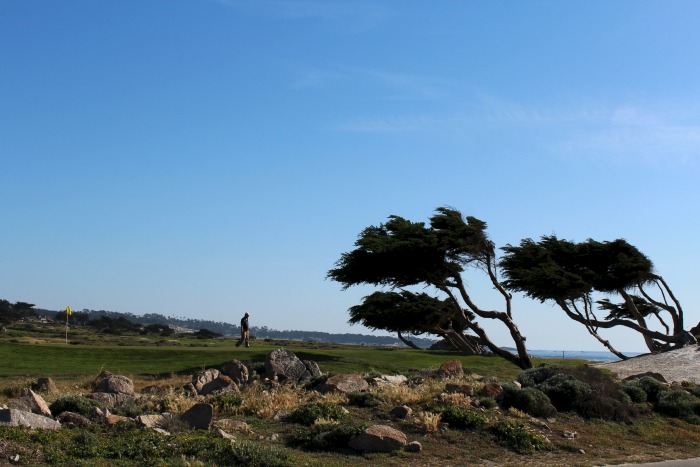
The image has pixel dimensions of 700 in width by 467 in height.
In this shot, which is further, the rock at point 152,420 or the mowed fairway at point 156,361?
the mowed fairway at point 156,361

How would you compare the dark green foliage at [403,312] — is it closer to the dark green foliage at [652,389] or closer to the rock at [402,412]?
the dark green foliage at [652,389]

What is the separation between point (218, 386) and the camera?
57.3ft

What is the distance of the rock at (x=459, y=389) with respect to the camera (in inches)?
641

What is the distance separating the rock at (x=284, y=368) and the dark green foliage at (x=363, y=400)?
4385mm

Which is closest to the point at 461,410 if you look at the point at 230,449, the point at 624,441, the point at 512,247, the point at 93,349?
the point at 624,441

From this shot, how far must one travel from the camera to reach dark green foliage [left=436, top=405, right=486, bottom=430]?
14008 mm

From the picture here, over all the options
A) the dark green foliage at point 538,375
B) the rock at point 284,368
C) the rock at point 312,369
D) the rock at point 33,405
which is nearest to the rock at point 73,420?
the rock at point 33,405

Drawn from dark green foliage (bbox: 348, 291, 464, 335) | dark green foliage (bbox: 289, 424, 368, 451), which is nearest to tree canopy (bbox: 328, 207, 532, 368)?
dark green foliage (bbox: 348, 291, 464, 335)

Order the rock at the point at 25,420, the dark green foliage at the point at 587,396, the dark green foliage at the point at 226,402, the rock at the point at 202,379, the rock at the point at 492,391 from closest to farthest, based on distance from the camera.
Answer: the rock at the point at 25,420
the dark green foliage at the point at 226,402
the rock at the point at 492,391
the dark green foliage at the point at 587,396
the rock at the point at 202,379

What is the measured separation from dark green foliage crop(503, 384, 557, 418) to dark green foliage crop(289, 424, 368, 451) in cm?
453

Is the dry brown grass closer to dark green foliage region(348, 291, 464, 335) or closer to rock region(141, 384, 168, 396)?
rock region(141, 384, 168, 396)

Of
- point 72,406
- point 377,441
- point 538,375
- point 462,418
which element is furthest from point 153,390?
point 538,375

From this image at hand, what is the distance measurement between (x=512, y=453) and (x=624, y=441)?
11.2 ft

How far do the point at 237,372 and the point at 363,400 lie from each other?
5537mm
